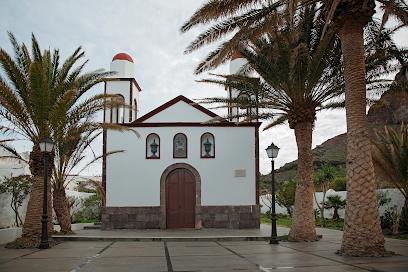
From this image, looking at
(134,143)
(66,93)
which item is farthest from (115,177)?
(66,93)

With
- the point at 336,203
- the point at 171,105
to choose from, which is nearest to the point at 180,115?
the point at 171,105

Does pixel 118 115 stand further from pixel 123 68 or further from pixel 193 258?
pixel 193 258

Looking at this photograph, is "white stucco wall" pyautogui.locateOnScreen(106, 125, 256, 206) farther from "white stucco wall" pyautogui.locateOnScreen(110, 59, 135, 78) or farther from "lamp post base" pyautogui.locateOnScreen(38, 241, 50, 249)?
"lamp post base" pyautogui.locateOnScreen(38, 241, 50, 249)

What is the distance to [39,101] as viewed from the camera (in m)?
10.6

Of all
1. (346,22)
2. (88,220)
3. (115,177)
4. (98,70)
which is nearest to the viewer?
(346,22)

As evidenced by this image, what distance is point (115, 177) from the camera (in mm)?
15445

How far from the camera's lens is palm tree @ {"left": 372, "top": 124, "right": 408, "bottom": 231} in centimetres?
1249

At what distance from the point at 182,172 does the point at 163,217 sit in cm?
216

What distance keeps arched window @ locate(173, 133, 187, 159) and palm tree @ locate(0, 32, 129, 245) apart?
14.5 feet

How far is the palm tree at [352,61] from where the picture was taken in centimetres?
804

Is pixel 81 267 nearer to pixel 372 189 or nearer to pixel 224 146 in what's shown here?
pixel 372 189

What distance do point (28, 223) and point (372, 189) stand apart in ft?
32.2

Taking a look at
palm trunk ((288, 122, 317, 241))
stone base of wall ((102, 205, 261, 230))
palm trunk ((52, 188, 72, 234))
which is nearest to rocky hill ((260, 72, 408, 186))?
stone base of wall ((102, 205, 261, 230))

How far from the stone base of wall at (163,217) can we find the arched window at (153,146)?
2.36 meters
